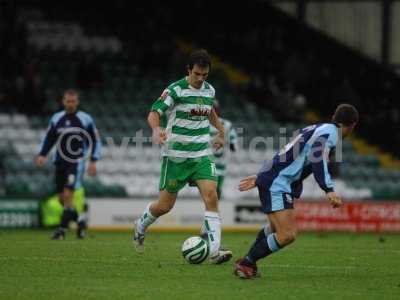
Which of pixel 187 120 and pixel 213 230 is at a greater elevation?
pixel 187 120

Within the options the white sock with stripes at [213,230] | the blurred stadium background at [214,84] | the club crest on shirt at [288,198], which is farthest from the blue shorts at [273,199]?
the blurred stadium background at [214,84]

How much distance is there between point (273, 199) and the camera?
1066 cm

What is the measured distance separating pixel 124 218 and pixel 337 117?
1188 cm

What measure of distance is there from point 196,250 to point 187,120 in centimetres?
159

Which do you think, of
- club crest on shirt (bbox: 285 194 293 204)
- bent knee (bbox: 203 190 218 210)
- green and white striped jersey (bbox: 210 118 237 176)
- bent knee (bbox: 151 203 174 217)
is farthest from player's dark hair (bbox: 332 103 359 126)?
green and white striped jersey (bbox: 210 118 237 176)

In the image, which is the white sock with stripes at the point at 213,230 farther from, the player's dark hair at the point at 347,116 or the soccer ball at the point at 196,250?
the player's dark hair at the point at 347,116

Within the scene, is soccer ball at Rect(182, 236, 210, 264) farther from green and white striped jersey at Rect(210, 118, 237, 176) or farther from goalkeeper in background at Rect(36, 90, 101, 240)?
green and white striped jersey at Rect(210, 118, 237, 176)

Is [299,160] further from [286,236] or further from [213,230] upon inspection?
[213,230]

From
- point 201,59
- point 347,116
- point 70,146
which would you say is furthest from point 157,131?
point 70,146

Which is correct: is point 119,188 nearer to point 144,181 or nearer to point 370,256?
point 144,181

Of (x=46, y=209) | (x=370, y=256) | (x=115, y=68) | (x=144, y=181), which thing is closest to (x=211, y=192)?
(x=370, y=256)

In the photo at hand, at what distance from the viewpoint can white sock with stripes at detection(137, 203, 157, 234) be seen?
12883 mm

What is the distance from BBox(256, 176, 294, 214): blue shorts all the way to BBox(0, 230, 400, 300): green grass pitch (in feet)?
2.45

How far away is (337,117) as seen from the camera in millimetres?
10641
